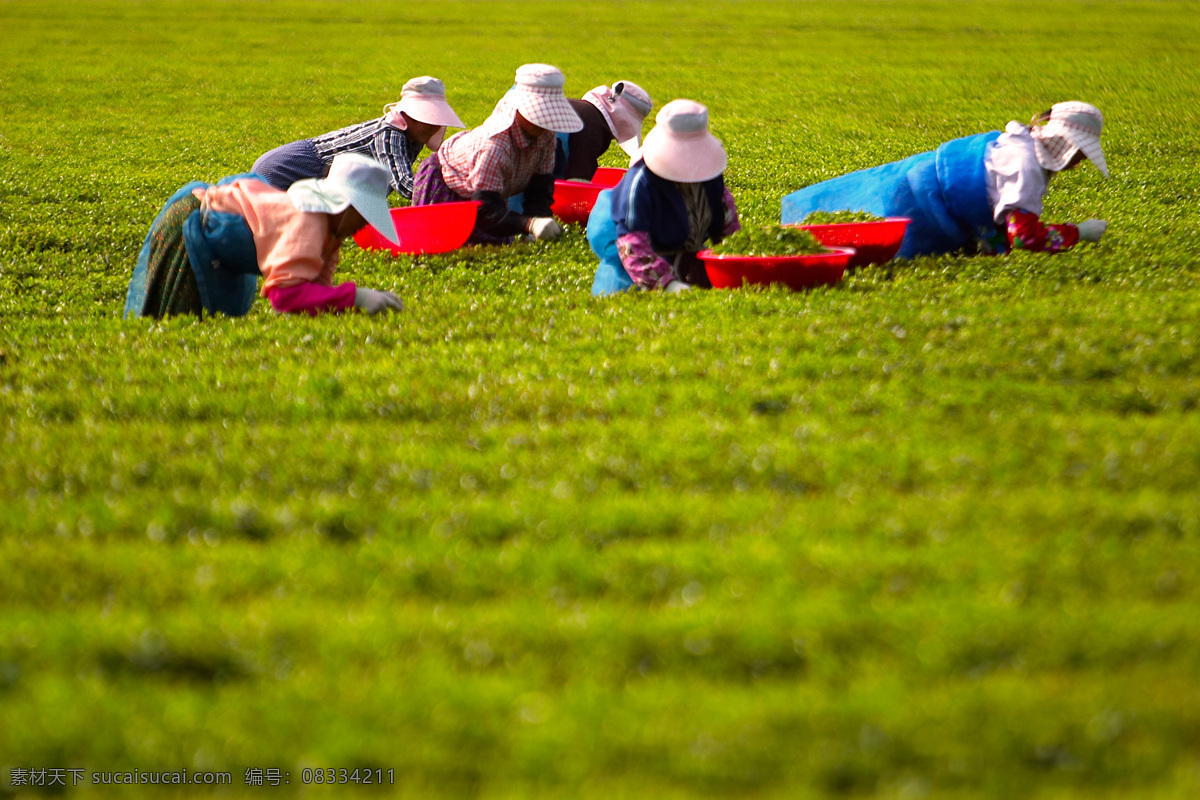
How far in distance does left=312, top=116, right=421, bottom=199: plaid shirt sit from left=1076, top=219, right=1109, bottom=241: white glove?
24.1ft

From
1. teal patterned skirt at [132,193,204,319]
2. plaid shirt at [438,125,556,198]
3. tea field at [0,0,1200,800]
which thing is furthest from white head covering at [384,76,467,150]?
teal patterned skirt at [132,193,204,319]

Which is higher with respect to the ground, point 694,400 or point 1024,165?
point 1024,165

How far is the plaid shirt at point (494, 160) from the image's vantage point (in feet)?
41.0

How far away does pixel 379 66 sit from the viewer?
40.1 meters

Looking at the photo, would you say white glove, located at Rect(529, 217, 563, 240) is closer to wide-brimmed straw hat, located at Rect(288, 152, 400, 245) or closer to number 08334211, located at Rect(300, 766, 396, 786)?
wide-brimmed straw hat, located at Rect(288, 152, 400, 245)

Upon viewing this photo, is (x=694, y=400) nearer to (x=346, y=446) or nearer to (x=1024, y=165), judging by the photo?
(x=346, y=446)

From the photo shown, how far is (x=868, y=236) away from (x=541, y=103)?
12.4 ft

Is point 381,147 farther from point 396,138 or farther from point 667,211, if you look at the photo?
point 667,211

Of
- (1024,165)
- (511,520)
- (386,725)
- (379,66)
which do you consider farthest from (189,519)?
(379,66)

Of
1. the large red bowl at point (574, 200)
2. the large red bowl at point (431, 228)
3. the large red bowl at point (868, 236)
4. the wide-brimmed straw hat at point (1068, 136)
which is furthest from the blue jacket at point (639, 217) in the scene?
the large red bowl at point (574, 200)

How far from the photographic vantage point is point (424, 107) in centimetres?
1317

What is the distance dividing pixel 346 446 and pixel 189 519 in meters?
1.04

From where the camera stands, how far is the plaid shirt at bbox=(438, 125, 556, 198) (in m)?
12.5

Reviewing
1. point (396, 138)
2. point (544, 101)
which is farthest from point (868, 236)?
point (396, 138)
